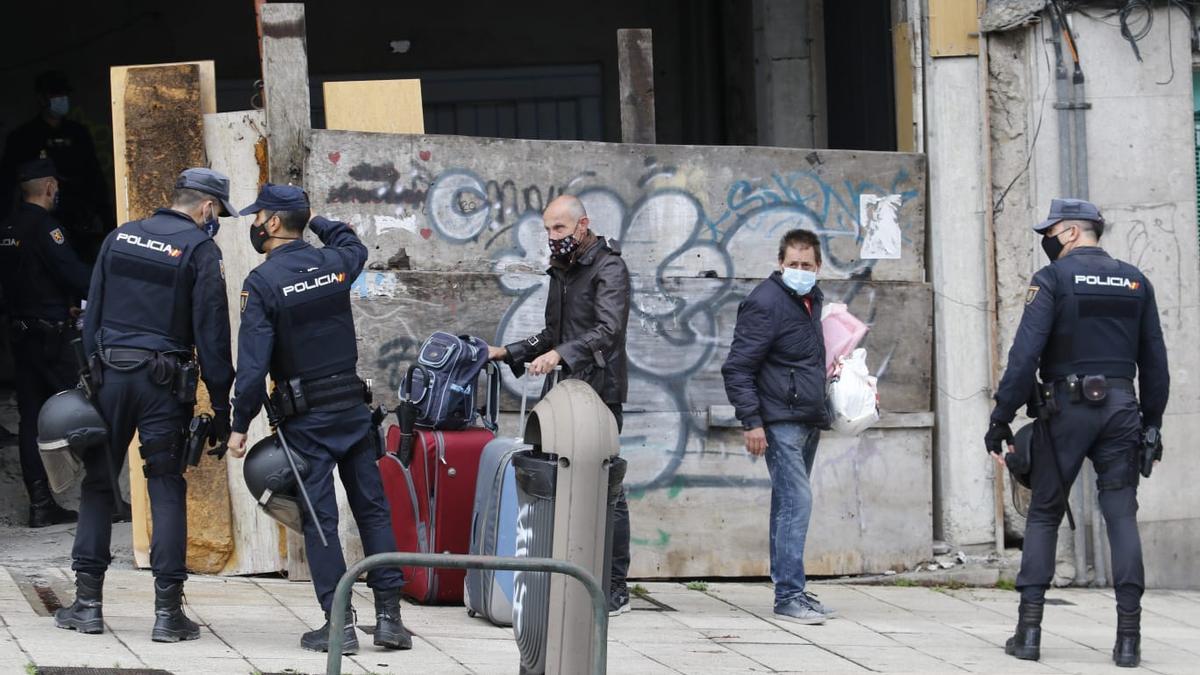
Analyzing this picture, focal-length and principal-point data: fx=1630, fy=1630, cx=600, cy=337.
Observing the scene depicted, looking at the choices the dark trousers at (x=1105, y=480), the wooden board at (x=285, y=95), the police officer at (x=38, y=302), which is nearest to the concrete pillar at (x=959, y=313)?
the dark trousers at (x=1105, y=480)

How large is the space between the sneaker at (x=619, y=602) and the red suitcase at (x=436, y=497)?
0.68 m

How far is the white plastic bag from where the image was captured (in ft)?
24.5

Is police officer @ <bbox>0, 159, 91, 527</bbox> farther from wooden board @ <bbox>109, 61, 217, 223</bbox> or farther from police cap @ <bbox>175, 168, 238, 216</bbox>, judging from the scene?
police cap @ <bbox>175, 168, 238, 216</bbox>

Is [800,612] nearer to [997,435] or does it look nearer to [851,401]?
[851,401]

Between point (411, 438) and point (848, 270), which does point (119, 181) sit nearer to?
point (411, 438)

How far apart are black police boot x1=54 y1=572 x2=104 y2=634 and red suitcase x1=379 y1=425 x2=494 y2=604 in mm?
1484

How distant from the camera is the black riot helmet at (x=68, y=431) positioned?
6230mm

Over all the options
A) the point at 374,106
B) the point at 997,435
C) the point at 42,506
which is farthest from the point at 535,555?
the point at 42,506

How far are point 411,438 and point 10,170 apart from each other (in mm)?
4778

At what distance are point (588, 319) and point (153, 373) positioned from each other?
202cm

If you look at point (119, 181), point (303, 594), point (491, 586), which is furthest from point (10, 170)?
point (491, 586)

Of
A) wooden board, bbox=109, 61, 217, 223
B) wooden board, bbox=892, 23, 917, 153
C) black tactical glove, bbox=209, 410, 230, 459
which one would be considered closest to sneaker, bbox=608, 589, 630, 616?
black tactical glove, bbox=209, 410, 230, 459

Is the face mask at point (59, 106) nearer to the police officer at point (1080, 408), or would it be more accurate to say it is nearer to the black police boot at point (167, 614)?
the black police boot at point (167, 614)

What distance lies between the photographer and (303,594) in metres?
7.52
